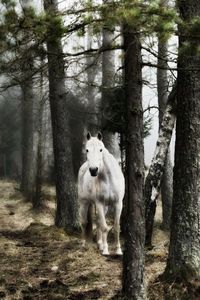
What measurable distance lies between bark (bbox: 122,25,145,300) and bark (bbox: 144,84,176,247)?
415 centimetres

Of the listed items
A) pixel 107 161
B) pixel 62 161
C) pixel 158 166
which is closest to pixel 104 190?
pixel 107 161

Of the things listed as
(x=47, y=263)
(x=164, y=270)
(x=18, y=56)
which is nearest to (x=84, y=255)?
(x=47, y=263)

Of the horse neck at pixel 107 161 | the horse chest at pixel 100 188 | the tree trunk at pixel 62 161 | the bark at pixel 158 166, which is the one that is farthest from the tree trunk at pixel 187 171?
the tree trunk at pixel 62 161

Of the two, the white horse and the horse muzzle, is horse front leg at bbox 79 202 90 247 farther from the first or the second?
the horse muzzle

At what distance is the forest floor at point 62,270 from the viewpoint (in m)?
8.49

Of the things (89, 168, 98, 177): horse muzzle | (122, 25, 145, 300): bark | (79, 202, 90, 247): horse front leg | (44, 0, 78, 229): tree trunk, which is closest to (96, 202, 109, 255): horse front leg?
(79, 202, 90, 247): horse front leg

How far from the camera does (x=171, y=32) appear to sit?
291 inches

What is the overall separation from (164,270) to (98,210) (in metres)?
2.30

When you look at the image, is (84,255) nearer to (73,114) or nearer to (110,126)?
(110,126)

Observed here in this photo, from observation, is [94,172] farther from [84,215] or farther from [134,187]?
[134,187]

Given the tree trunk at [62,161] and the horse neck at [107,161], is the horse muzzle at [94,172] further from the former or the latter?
the tree trunk at [62,161]

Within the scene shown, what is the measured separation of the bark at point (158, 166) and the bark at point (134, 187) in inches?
163

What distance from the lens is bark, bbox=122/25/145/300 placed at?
7.75m

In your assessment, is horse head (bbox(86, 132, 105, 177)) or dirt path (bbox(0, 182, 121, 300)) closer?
dirt path (bbox(0, 182, 121, 300))
